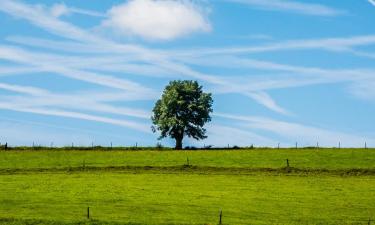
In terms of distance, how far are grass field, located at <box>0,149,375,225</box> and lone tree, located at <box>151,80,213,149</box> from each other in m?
32.0

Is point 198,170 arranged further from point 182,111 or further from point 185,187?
point 182,111

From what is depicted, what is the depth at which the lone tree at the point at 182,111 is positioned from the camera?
141 m

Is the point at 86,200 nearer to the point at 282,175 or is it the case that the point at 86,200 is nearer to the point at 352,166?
the point at 282,175

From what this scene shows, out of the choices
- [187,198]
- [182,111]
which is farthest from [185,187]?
[182,111]

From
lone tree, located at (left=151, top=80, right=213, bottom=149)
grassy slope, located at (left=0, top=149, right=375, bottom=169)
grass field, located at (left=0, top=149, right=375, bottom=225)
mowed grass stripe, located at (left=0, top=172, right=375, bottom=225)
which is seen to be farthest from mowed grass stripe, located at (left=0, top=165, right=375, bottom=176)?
lone tree, located at (left=151, top=80, right=213, bottom=149)

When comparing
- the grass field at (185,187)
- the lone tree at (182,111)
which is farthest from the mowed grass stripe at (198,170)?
the lone tree at (182,111)

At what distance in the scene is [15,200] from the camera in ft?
207

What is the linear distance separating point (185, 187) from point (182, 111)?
70.0 metres

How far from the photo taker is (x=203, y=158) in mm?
100750

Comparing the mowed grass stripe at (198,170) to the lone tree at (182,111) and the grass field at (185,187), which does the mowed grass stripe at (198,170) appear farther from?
the lone tree at (182,111)

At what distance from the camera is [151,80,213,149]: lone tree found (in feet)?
462

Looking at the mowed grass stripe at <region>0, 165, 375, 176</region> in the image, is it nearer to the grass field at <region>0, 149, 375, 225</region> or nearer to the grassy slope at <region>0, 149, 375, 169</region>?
the grass field at <region>0, 149, 375, 225</region>

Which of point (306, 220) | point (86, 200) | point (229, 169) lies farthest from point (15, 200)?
point (229, 169)

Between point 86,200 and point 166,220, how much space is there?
14.6m
